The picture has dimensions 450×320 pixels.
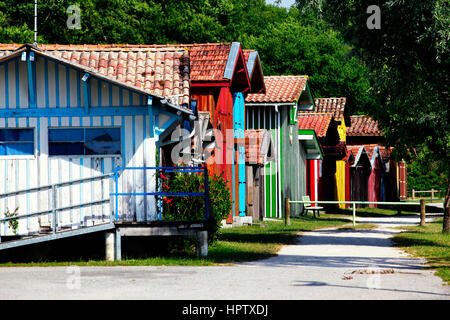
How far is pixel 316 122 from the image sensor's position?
129 feet

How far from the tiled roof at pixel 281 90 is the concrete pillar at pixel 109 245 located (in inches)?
645

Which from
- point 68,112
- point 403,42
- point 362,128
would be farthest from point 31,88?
point 362,128

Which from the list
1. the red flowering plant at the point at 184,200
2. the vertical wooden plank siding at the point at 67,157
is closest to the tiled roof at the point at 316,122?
the red flowering plant at the point at 184,200

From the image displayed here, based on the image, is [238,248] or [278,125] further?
[278,125]

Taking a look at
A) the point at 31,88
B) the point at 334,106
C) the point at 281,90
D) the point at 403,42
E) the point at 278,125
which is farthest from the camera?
the point at 334,106

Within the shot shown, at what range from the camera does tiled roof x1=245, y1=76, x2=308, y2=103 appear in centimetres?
3184

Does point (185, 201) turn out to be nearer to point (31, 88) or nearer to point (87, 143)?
point (87, 143)

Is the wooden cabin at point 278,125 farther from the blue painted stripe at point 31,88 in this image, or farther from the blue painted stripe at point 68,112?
the blue painted stripe at point 31,88

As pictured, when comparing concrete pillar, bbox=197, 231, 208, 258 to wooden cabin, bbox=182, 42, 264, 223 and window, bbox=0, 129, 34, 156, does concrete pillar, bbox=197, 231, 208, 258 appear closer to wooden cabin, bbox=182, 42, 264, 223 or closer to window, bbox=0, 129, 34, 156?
window, bbox=0, 129, 34, 156

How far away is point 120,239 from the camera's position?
16141 millimetres

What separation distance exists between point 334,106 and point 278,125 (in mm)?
15512

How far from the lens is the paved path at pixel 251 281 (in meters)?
10.3
